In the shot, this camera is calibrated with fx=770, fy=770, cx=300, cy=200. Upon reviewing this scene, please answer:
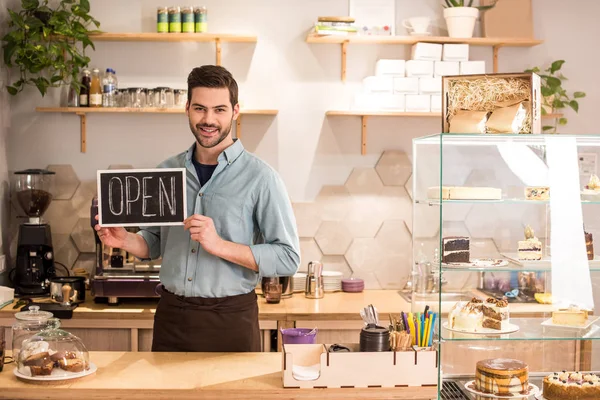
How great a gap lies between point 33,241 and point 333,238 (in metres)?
1.68

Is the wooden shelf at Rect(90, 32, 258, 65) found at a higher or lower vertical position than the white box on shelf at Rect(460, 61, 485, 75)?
higher

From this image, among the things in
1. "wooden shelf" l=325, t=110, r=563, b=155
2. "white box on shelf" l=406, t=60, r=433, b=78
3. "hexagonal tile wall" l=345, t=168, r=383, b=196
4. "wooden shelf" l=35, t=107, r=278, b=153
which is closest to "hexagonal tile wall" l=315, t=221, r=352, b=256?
"hexagonal tile wall" l=345, t=168, r=383, b=196

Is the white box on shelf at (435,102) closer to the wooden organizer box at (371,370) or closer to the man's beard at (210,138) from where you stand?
the man's beard at (210,138)

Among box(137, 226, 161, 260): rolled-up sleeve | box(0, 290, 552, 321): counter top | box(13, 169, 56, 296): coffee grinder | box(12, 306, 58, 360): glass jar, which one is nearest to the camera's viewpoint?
box(12, 306, 58, 360): glass jar

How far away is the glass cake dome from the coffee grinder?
1.82 metres

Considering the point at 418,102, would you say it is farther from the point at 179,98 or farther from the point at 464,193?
the point at 464,193

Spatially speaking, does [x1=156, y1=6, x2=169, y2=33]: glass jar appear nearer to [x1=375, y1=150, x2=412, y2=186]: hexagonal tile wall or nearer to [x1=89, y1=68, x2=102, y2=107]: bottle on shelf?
[x1=89, y1=68, x2=102, y2=107]: bottle on shelf

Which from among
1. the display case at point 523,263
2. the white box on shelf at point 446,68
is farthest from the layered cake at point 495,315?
the white box on shelf at point 446,68

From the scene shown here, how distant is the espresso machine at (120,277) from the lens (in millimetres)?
3904

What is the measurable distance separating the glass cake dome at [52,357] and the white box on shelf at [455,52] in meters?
2.79

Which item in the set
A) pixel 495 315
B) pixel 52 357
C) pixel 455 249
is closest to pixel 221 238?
pixel 52 357

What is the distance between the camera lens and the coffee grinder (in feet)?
13.5

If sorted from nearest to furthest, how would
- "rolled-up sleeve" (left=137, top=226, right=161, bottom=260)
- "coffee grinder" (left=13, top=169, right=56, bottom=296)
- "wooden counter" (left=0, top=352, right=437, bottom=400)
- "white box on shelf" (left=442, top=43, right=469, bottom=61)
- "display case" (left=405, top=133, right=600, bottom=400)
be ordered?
"wooden counter" (left=0, top=352, right=437, bottom=400)
"display case" (left=405, top=133, right=600, bottom=400)
"rolled-up sleeve" (left=137, top=226, right=161, bottom=260)
"coffee grinder" (left=13, top=169, right=56, bottom=296)
"white box on shelf" (left=442, top=43, right=469, bottom=61)

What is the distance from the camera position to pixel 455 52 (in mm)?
4348
